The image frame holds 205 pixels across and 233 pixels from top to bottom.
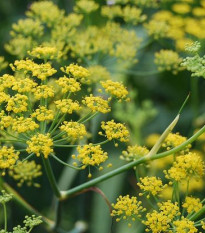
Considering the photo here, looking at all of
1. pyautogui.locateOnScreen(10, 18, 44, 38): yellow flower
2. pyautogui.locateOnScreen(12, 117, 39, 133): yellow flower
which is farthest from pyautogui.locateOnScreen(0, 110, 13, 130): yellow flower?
pyautogui.locateOnScreen(10, 18, 44, 38): yellow flower

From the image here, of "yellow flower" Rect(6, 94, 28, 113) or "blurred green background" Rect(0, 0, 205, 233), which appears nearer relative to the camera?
"yellow flower" Rect(6, 94, 28, 113)

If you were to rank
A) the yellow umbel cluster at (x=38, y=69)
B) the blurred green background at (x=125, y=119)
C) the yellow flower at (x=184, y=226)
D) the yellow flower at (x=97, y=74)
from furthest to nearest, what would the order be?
the blurred green background at (x=125, y=119)
the yellow flower at (x=97, y=74)
the yellow umbel cluster at (x=38, y=69)
the yellow flower at (x=184, y=226)

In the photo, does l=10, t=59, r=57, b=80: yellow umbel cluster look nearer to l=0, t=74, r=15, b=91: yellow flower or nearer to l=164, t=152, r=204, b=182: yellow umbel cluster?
l=0, t=74, r=15, b=91: yellow flower

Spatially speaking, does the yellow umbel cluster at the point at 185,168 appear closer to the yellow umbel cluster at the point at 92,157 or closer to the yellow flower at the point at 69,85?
the yellow umbel cluster at the point at 92,157

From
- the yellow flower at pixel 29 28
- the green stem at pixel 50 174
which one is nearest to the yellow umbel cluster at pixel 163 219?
the green stem at pixel 50 174

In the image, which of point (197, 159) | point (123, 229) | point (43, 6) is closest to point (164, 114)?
point (123, 229)

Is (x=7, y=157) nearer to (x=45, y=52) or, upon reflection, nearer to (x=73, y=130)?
(x=73, y=130)
